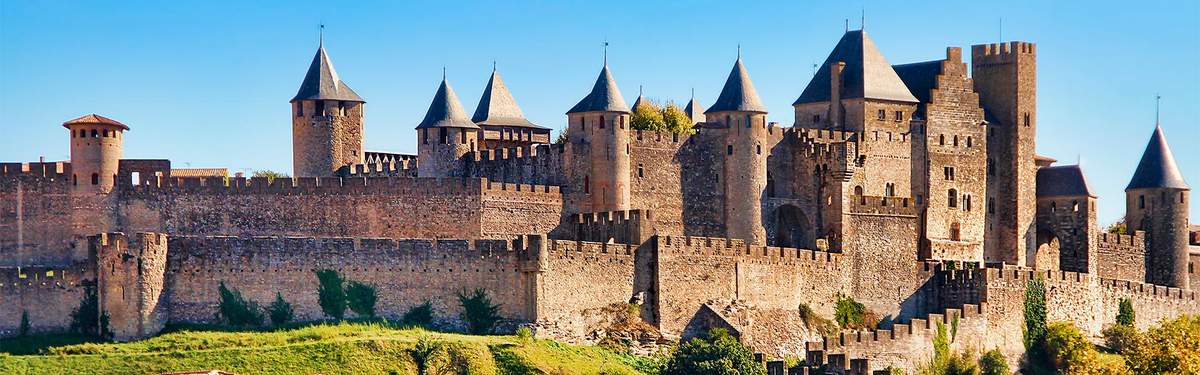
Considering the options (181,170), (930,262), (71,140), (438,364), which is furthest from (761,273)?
(181,170)

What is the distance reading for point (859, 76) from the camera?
82938 mm

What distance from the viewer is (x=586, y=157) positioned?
77688mm

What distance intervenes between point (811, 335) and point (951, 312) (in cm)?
457

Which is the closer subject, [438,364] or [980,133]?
[438,364]

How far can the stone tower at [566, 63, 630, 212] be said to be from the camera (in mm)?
77375

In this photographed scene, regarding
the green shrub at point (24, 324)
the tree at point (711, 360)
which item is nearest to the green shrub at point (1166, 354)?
the tree at point (711, 360)

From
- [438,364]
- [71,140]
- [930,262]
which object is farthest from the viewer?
[930,262]

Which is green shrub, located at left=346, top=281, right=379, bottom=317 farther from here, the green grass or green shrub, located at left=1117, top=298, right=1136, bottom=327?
green shrub, located at left=1117, top=298, right=1136, bottom=327

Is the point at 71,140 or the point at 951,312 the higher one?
the point at 71,140

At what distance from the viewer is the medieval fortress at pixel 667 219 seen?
229 feet

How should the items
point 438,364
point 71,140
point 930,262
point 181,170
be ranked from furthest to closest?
point 181,170 < point 930,262 < point 71,140 < point 438,364

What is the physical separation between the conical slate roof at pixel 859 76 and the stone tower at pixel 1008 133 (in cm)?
372

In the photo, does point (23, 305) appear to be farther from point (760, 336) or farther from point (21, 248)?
point (760, 336)

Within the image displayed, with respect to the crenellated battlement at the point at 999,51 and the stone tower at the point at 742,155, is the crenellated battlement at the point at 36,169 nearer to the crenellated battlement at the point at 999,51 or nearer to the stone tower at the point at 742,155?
the stone tower at the point at 742,155
